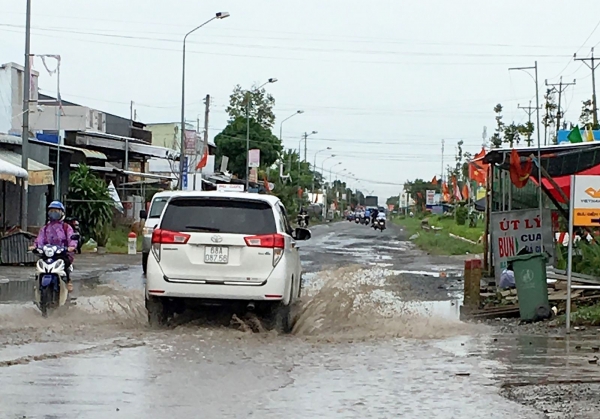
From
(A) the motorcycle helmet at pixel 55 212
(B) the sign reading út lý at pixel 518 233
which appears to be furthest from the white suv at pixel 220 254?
(B) the sign reading út lý at pixel 518 233

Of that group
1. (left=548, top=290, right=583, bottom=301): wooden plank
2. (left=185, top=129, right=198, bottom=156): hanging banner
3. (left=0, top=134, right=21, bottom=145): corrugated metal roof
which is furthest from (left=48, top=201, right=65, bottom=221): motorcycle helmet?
(left=185, top=129, right=198, bottom=156): hanging banner

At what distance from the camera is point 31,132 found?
113 ft

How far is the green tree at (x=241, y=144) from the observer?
77938mm

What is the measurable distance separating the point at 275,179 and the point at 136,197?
40.6 meters

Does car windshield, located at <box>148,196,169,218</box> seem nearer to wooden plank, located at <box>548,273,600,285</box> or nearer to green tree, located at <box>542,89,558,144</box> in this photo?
wooden plank, located at <box>548,273,600,285</box>

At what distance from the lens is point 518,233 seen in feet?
61.2

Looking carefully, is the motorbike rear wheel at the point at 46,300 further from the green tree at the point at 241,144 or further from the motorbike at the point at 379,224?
the motorbike at the point at 379,224

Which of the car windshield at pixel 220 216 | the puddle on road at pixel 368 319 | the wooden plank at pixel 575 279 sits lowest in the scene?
the puddle on road at pixel 368 319

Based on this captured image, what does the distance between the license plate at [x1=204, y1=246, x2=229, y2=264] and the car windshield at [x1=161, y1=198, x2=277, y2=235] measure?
0.25 meters

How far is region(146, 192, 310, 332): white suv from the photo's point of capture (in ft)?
39.0

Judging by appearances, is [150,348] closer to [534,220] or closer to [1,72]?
[534,220]

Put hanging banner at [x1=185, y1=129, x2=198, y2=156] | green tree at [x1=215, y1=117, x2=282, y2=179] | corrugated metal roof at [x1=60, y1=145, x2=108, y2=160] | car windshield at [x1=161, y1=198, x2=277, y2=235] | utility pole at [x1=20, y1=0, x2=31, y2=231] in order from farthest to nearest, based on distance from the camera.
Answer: green tree at [x1=215, y1=117, x2=282, y2=179] < hanging banner at [x1=185, y1=129, x2=198, y2=156] < corrugated metal roof at [x1=60, y1=145, x2=108, y2=160] < utility pole at [x1=20, y1=0, x2=31, y2=231] < car windshield at [x1=161, y1=198, x2=277, y2=235]

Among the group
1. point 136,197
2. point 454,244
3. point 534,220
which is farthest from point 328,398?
point 136,197

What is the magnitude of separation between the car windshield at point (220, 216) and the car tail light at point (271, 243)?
0.09 meters
